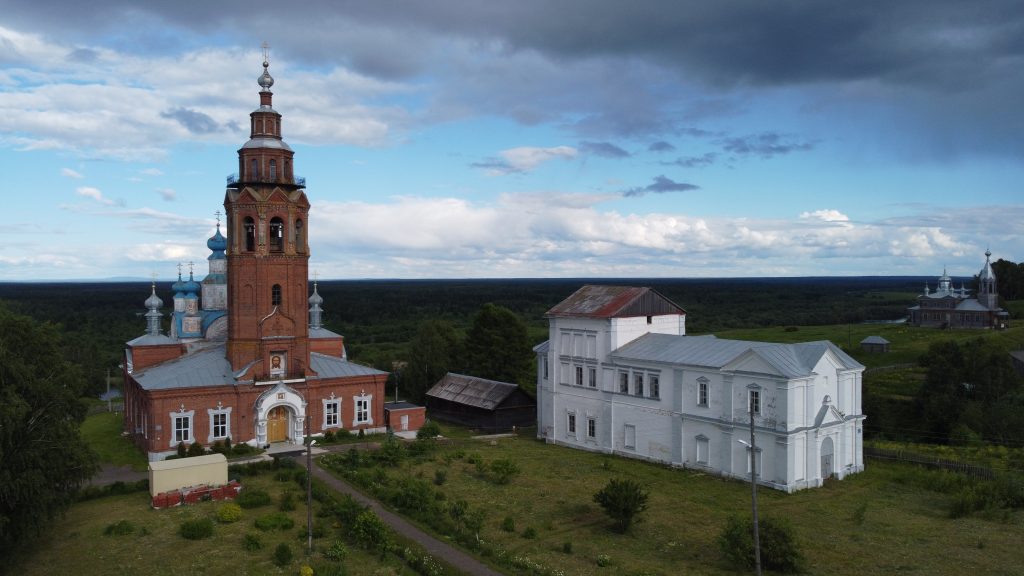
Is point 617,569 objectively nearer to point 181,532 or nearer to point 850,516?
point 850,516

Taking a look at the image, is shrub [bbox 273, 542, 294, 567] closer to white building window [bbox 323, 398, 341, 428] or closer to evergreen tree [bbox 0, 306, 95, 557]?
evergreen tree [bbox 0, 306, 95, 557]

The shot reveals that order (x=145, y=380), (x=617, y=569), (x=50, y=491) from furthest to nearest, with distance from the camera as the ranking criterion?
(x=145, y=380)
(x=50, y=491)
(x=617, y=569)

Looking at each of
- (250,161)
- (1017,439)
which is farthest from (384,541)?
(1017,439)

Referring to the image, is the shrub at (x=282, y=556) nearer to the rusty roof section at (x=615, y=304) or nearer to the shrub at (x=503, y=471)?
the shrub at (x=503, y=471)

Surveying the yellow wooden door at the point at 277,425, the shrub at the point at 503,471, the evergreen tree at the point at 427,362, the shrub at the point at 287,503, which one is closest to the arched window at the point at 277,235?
the yellow wooden door at the point at 277,425

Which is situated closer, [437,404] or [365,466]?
[365,466]

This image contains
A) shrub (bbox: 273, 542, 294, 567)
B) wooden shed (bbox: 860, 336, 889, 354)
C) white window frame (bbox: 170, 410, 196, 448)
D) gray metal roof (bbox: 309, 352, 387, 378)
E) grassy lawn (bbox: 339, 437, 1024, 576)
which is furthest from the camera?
wooden shed (bbox: 860, 336, 889, 354)

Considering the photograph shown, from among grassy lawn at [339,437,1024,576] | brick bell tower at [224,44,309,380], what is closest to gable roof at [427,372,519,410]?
grassy lawn at [339,437,1024,576]
